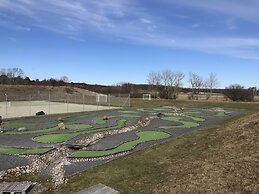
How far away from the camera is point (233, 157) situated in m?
11.2

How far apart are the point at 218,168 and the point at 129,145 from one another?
7.44 metres

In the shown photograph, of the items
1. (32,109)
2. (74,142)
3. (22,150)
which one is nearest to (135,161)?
(74,142)

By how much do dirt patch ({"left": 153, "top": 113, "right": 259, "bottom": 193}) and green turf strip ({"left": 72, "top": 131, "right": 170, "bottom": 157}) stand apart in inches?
121

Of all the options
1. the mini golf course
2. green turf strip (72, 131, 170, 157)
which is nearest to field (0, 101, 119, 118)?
the mini golf course

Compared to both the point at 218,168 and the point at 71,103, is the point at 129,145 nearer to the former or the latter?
the point at 218,168

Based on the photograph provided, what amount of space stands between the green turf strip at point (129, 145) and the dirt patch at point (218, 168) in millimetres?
3083

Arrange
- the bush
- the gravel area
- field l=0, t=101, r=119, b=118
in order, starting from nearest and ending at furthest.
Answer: the gravel area, field l=0, t=101, r=119, b=118, the bush

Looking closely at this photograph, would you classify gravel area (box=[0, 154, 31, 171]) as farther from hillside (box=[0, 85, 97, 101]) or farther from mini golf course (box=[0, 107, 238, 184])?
hillside (box=[0, 85, 97, 101])

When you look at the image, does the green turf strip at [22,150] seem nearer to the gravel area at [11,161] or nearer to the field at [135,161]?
the field at [135,161]

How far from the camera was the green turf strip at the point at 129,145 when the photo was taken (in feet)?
48.7

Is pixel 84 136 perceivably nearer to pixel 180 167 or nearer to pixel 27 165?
pixel 27 165

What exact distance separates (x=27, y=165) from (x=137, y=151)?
4.92 metres

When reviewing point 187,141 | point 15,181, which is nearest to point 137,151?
point 187,141

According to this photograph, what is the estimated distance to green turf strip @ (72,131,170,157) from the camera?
584 inches
